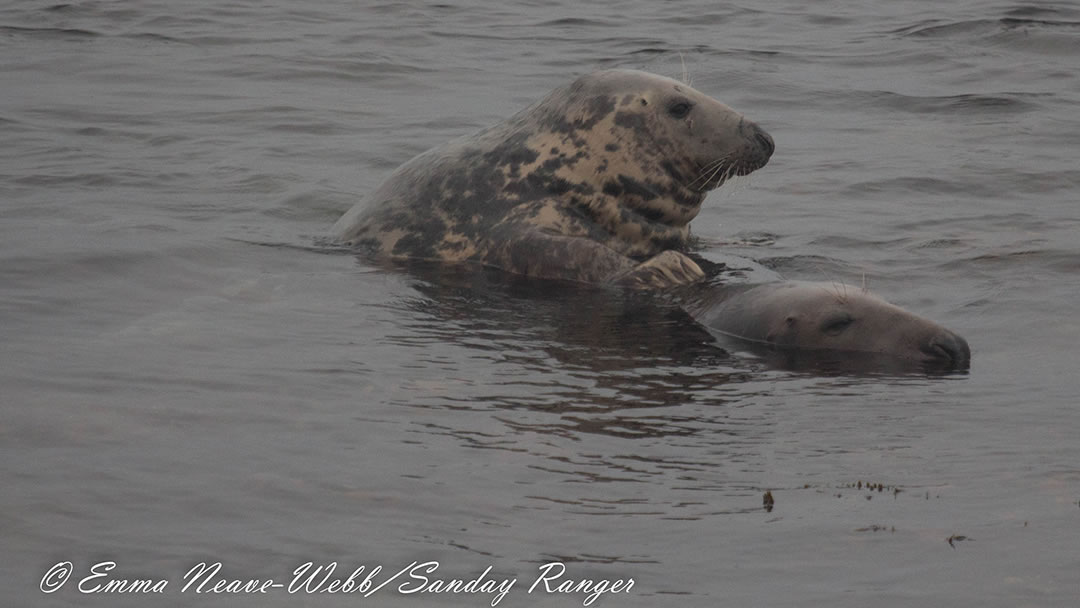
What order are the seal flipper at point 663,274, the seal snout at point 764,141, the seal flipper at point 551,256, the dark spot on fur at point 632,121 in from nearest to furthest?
the seal flipper at point 663,274 < the seal flipper at point 551,256 < the seal snout at point 764,141 < the dark spot on fur at point 632,121

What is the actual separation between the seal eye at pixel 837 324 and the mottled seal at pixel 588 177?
1.70 metres

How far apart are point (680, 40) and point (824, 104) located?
3541mm

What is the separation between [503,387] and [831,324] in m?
1.60

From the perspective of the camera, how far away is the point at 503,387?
20.2 ft

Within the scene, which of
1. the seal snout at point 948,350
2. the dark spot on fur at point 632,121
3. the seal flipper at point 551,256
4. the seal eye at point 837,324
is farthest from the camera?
the dark spot on fur at point 632,121

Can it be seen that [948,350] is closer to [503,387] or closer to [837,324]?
[837,324]

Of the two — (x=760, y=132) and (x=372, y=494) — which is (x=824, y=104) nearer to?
(x=760, y=132)

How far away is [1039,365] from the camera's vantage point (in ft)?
22.0

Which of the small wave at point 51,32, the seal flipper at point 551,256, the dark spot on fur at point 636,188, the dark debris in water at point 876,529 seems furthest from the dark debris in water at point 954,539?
the small wave at point 51,32

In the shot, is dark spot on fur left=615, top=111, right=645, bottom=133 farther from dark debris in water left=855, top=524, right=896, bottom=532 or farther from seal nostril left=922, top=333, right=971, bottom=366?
dark debris in water left=855, top=524, right=896, bottom=532

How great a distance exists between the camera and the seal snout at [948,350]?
6.68 m

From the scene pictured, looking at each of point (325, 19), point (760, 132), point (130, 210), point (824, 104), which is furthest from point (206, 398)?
point (325, 19)

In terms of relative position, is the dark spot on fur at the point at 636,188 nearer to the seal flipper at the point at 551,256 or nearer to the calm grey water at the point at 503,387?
the seal flipper at the point at 551,256

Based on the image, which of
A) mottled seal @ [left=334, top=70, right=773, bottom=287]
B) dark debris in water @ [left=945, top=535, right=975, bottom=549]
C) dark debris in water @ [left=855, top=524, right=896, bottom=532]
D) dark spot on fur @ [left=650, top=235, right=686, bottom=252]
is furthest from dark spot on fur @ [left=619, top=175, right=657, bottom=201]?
dark debris in water @ [left=945, top=535, right=975, bottom=549]
